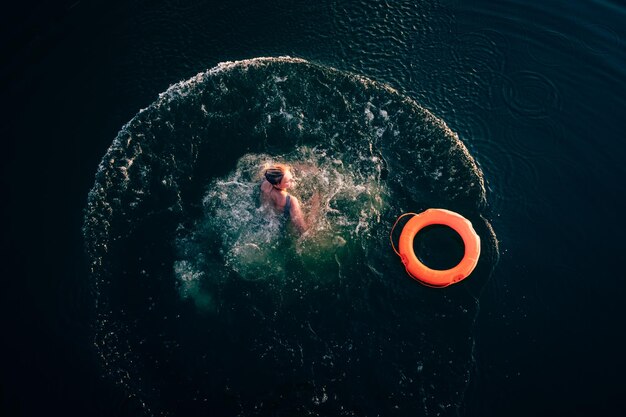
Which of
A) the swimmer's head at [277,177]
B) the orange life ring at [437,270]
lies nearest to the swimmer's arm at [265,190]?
the swimmer's head at [277,177]

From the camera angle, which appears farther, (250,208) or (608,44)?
(608,44)

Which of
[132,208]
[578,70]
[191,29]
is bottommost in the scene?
[132,208]

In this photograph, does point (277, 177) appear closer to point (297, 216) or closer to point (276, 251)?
point (297, 216)

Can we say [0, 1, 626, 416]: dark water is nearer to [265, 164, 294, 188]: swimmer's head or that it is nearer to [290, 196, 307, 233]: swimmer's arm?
[290, 196, 307, 233]: swimmer's arm

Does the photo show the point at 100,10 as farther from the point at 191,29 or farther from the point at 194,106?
the point at 194,106

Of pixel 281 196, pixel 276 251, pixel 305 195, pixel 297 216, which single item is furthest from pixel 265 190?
pixel 276 251

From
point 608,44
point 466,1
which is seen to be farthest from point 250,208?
point 608,44
